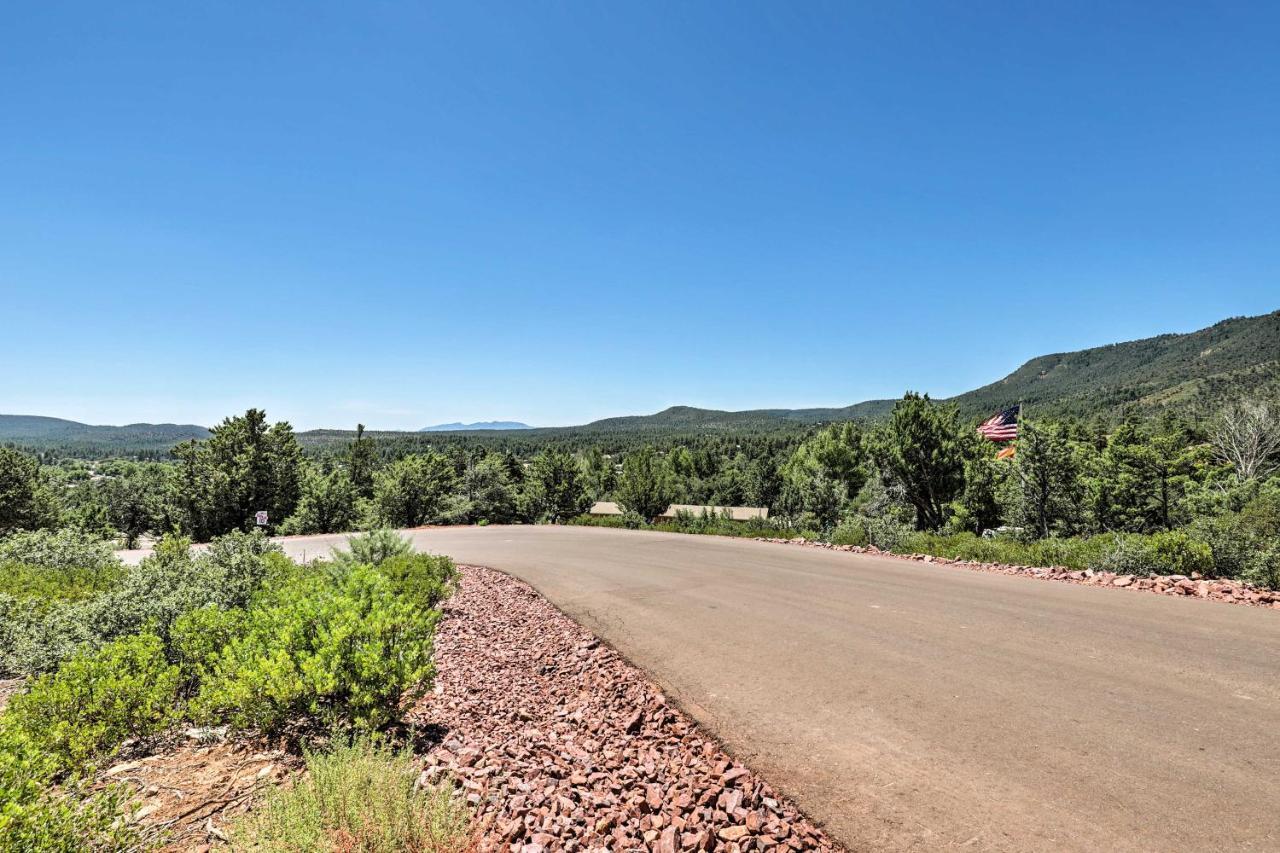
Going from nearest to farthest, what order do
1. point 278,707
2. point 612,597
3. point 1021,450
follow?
point 278,707
point 612,597
point 1021,450

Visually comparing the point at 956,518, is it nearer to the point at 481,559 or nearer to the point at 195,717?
the point at 481,559

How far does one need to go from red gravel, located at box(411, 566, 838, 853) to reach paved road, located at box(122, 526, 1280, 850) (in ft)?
1.14

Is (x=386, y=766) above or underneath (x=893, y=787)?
above

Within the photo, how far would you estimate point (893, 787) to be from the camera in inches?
151

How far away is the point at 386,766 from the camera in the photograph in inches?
142

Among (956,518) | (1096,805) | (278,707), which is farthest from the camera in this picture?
(956,518)

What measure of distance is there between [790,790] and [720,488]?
241ft

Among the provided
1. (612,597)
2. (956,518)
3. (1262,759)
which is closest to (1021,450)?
(956,518)

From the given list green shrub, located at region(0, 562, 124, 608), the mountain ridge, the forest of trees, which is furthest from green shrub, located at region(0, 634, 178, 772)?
the mountain ridge

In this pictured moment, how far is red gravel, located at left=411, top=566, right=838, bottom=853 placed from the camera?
339 centimetres

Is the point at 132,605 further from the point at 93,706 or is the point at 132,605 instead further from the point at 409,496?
the point at 409,496

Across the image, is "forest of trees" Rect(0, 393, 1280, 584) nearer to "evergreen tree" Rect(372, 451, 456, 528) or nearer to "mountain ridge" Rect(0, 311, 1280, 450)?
"evergreen tree" Rect(372, 451, 456, 528)

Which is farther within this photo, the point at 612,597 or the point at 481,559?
the point at 481,559

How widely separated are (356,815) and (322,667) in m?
1.52
